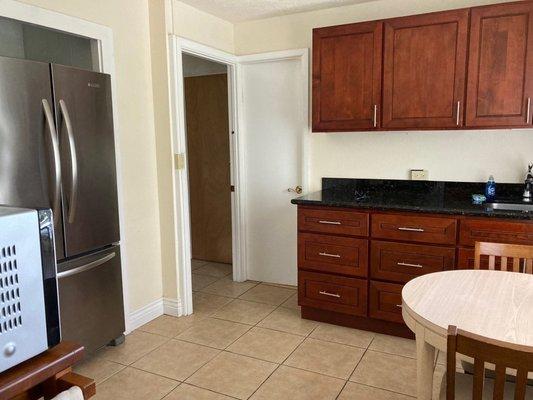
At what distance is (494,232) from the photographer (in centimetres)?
253

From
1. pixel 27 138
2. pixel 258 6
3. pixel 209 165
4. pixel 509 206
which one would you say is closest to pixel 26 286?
pixel 27 138

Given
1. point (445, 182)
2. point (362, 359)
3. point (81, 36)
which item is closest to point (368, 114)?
point (445, 182)

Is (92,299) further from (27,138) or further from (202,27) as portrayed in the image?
(202,27)

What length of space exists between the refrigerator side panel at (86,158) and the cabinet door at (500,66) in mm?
2312

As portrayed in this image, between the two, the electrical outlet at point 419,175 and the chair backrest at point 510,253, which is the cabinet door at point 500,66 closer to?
the electrical outlet at point 419,175

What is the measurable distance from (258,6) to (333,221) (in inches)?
70.0

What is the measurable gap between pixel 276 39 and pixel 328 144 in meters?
1.03

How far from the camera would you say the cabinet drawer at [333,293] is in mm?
2980

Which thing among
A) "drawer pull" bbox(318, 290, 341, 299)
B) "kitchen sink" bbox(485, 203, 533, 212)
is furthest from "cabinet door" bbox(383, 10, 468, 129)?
"drawer pull" bbox(318, 290, 341, 299)

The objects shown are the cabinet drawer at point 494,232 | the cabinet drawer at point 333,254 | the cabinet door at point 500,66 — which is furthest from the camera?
the cabinet drawer at point 333,254

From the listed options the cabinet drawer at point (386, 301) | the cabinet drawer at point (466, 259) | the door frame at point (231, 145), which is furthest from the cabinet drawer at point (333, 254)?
the door frame at point (231, 145)

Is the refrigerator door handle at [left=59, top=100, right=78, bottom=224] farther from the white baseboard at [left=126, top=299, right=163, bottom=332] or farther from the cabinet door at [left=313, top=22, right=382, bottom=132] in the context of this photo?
the cabinet door at [left=313, top=22, right=382, bottom=132]

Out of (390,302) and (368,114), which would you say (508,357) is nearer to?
(390,302)

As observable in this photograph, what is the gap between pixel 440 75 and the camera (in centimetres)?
280
